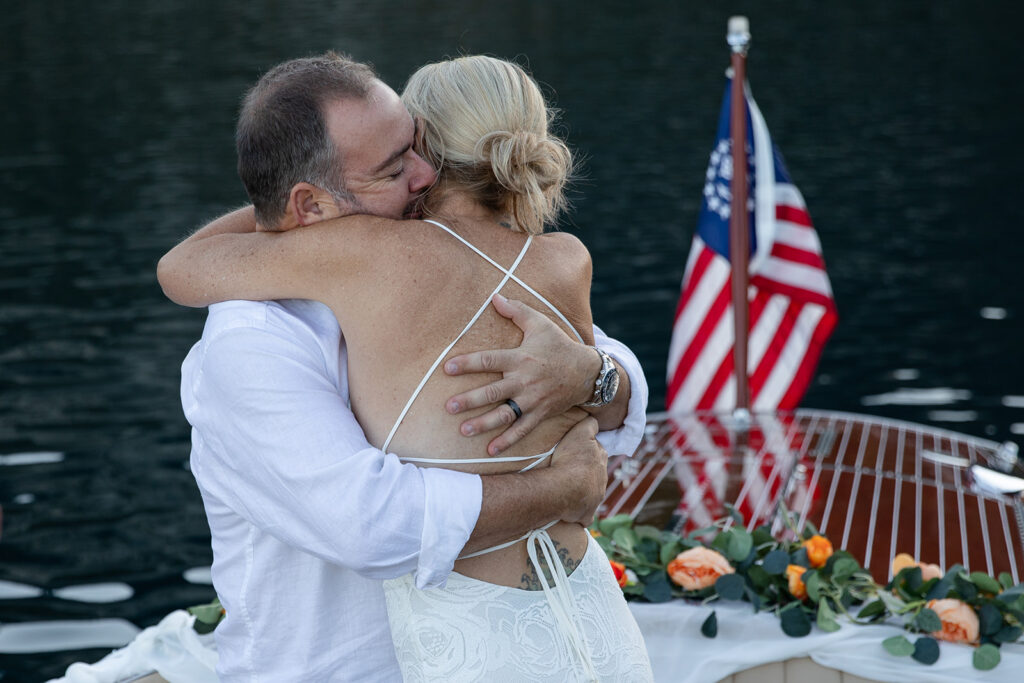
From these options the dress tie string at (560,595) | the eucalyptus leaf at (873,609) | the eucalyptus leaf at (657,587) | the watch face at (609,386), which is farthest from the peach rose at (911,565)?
the dress tie string at (560,595)

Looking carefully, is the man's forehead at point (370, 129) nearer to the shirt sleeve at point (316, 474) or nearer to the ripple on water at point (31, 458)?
the shirt sleeve at point (316, 474)

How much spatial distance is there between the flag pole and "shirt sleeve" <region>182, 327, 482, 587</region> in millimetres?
3243

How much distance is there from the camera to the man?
4.91 feet

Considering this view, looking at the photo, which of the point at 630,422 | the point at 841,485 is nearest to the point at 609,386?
the point at 630,422

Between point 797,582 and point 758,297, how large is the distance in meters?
2.48

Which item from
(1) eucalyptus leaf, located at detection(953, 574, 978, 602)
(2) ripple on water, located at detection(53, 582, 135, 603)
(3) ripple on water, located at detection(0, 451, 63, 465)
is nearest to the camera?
→ (1) eucalyptus leaf, located at detection(953, 574, 978, 602)

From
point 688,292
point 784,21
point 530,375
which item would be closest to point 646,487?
point 688,292

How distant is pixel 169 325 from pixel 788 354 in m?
5.65

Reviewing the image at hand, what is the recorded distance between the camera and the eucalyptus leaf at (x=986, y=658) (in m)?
2.39

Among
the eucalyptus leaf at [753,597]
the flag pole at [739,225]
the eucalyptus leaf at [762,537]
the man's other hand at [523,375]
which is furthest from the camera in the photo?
the flag pole at [739,225]

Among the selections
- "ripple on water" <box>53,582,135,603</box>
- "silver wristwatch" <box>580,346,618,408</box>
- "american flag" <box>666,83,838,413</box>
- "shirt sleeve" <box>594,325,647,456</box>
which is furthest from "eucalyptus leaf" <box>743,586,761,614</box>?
"ripple on water" <box>53,582,135,603</box>

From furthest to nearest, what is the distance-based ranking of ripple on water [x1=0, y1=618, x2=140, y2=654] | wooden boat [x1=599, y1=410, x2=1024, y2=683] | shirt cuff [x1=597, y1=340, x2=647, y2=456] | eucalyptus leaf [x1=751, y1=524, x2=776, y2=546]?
ripple on water [x1=0, y1=618, x2=140, y2=654], wooden boat [x1=599, y1=410, x2=1024, y2=683], eucalyptus leaf [x1=751, y1=524, x2=776, y2=546], shirt cuff [x1=597, y1=340, x2=647, y2=456]

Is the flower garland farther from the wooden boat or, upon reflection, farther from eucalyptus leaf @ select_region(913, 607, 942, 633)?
the wooden boat

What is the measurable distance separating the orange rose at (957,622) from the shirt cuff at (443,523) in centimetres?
136
